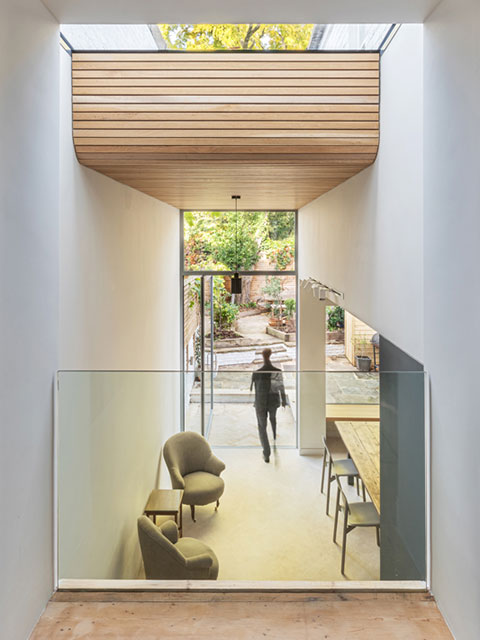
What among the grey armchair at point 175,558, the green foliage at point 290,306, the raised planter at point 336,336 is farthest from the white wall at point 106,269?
the raised planter at point 336,336

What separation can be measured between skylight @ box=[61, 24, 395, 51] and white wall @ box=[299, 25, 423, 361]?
0.19 meters

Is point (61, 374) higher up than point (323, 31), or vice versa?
point (323, 31)

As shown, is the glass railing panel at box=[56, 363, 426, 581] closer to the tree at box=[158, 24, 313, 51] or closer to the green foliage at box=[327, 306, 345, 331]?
the tree at box=[158, 24, 313, 51]

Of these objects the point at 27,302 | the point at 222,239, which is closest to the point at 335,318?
the point at 222,239

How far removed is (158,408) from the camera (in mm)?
2318

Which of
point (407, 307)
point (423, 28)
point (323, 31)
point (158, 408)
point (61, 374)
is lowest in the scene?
point (158, 408)

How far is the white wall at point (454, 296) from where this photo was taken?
162 centimetres

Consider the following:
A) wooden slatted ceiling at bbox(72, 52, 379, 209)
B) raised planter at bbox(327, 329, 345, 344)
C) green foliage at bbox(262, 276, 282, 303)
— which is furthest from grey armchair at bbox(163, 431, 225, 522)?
green foliage at bbox(262, 276, 282, 303)

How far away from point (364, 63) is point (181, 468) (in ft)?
7.62

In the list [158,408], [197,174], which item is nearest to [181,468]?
[158,408]

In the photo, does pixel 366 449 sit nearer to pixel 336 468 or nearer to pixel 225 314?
pixel 336 468

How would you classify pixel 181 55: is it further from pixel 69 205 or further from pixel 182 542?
pixel 182 542

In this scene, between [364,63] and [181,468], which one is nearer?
[181,468]

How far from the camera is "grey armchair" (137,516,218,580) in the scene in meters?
2.24
